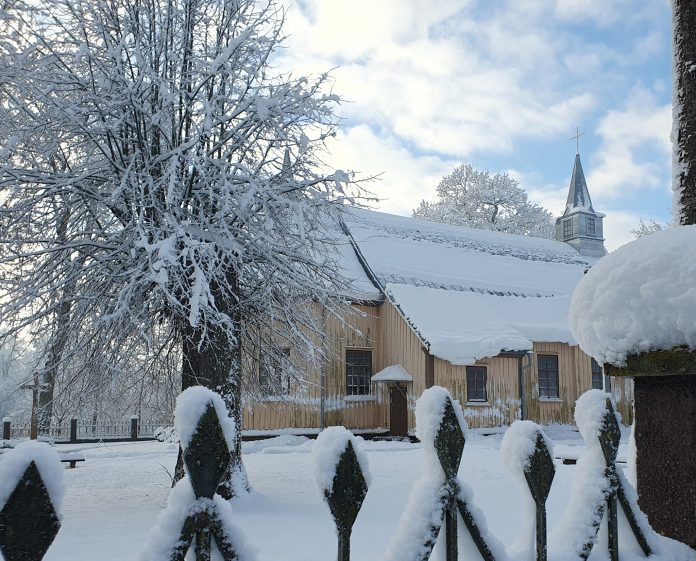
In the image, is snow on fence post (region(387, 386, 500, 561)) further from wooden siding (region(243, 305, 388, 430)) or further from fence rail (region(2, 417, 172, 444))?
fence rail (region(2, 417, 172, 444))

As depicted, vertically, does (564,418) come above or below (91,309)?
below

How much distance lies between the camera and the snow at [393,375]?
59.4 feet

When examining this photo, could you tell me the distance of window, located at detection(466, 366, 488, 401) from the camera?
18266 mm

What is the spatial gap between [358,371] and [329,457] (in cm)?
1777

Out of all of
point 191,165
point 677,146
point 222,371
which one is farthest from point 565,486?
point 677,146

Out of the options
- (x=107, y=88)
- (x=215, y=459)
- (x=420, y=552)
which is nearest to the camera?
(x=215, y=459)

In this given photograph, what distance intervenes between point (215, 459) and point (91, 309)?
629cm

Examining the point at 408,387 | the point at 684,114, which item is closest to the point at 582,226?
the point at 408,387

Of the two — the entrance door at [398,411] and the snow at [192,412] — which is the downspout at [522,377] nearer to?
the entrance door at [398,411]

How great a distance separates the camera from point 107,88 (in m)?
7.01

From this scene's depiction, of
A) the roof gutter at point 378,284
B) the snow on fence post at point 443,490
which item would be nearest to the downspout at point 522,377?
the roof gutter at point 378,284

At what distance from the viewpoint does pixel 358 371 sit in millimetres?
19109

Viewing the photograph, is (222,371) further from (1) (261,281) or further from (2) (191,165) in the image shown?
(2) (191,165)

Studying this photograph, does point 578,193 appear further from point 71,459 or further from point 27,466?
point 27,466
